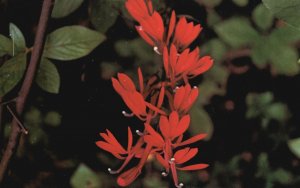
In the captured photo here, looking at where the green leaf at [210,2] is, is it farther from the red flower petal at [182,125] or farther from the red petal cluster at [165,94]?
the red flower petal at [182,125]

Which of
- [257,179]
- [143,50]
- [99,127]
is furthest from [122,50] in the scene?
[257,179]

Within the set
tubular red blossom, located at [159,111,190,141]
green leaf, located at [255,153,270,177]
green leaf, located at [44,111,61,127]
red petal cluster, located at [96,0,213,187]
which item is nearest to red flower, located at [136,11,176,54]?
red petal cluster, located at [96,0,213,187]

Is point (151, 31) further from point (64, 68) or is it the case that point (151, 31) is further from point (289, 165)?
point (289, 165)

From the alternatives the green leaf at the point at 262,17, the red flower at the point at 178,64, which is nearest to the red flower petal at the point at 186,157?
the red flower at the point at 178,64

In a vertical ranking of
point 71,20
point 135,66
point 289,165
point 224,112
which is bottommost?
point 289,165

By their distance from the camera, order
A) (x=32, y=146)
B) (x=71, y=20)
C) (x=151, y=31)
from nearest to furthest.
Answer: (x=151, y=31) → (x=71, y=20) → (x=32, y=146)

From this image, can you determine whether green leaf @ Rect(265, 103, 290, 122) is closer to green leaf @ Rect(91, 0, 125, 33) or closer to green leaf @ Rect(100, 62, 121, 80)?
green leaf @ Rect(100, 62, 121, 80)

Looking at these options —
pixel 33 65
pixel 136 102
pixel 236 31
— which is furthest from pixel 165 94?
pixel 236 31

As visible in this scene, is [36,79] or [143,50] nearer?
[36,79]

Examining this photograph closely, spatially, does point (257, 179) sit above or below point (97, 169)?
Answer: below

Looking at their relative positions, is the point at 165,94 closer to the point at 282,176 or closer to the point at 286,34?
the point at 286,34
